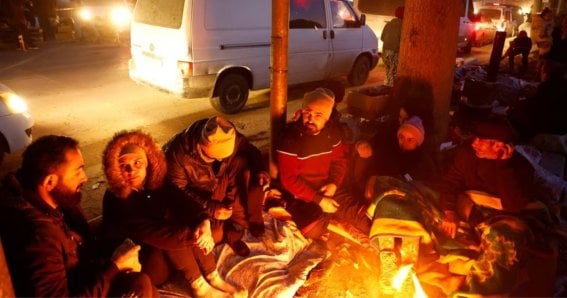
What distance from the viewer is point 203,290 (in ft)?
9.73

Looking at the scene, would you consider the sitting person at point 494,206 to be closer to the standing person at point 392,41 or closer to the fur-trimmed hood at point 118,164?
the fur-trimmed hood at point 118,164

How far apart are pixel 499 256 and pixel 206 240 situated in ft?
6.52

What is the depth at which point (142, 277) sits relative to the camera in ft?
8.39

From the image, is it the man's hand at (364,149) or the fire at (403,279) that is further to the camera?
the man's hand at (364,149)

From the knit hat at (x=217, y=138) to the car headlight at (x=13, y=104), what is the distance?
325cm

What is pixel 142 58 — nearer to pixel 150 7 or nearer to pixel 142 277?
pixel 150 7

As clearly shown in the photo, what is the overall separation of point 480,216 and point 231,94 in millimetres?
5227

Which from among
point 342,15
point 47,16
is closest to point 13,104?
point 342,15

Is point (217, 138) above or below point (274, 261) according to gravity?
above

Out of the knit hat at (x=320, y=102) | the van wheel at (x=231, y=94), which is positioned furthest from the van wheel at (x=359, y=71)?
the knit hat at (x=320, y=102)

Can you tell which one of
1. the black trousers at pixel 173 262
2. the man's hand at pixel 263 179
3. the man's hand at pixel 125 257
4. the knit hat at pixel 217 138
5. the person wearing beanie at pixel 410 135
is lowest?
the black trousers at pixel 173 262

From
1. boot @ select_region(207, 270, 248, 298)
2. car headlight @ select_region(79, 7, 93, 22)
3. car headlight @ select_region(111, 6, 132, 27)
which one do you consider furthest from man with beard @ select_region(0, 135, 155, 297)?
car headlight @ select_region(79, 7, 93, 22)

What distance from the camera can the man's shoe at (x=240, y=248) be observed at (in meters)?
3.37

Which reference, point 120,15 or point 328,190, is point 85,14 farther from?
point 328,190
